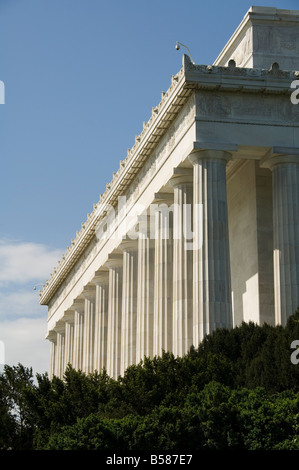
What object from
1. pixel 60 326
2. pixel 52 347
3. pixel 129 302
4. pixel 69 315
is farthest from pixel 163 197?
pixel 52 347

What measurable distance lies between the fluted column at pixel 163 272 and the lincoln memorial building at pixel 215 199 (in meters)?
0.10

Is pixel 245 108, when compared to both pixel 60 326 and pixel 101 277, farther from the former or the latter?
pixel 60 326

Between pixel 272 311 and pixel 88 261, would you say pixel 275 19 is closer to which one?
pixel 272 311

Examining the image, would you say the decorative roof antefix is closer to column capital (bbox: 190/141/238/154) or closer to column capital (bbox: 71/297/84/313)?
column capital (bbox: 190/141/238/154)

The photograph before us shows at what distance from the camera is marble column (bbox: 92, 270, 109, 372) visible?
9431 centimetres

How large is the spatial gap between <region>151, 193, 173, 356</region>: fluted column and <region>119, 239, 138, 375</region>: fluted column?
876 centimetres

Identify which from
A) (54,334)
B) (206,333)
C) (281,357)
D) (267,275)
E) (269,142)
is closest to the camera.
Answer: (281,357)

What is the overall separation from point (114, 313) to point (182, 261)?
26.8 m

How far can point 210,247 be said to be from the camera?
57.8m

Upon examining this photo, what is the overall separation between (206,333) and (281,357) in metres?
11.9

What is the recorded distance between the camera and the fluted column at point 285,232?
57562mm

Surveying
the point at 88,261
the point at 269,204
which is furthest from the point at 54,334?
the point at 269,204

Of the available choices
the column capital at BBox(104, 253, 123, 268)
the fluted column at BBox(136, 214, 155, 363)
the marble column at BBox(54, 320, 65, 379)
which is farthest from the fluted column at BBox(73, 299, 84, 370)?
the fluted column at BBox(136, 214, 155, 363)

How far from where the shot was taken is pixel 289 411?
3919 centimetres
